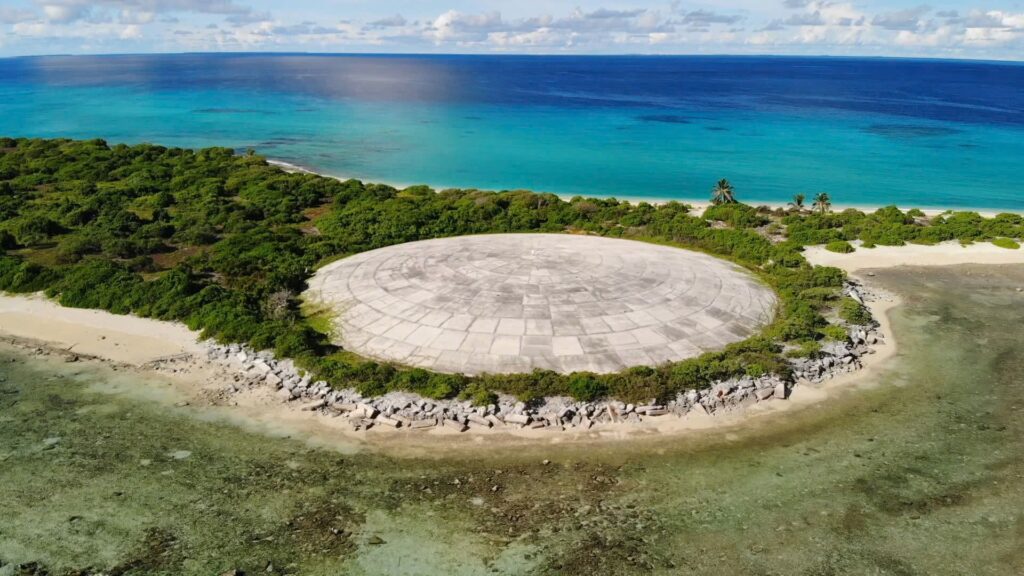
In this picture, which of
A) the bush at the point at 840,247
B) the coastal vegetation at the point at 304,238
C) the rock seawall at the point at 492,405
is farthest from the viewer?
the bush at the point at 840,247

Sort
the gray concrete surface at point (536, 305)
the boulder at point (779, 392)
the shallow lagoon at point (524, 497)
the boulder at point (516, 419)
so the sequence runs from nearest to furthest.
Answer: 1. the shallow lagoon at point (524, 497)
2. the boulder at point (516, 419)
3. the boulder at point (779, 392)
4. the gray concrete surface at point (536, 305)

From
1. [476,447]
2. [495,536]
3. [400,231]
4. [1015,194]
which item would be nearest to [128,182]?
[400,231]

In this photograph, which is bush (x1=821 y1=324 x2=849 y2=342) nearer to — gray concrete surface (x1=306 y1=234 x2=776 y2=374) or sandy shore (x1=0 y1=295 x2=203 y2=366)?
gray concrete surface (x1=306 y1=234 x2=776 y2=374)

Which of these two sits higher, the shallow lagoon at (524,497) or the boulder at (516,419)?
the boulder at (516,419)

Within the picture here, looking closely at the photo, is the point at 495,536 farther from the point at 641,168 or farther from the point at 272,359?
the point at 641,168

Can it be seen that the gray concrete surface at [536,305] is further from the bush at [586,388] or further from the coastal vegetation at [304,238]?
the bush at [586,388]

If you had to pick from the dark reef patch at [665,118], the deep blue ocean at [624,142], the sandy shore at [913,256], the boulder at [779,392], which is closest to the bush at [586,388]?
the boulder at [779,392]

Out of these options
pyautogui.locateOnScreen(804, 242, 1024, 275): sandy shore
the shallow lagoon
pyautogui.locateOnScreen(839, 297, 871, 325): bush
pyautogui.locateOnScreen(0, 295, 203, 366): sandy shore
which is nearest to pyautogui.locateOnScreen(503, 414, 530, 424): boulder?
the shallow lagoon
